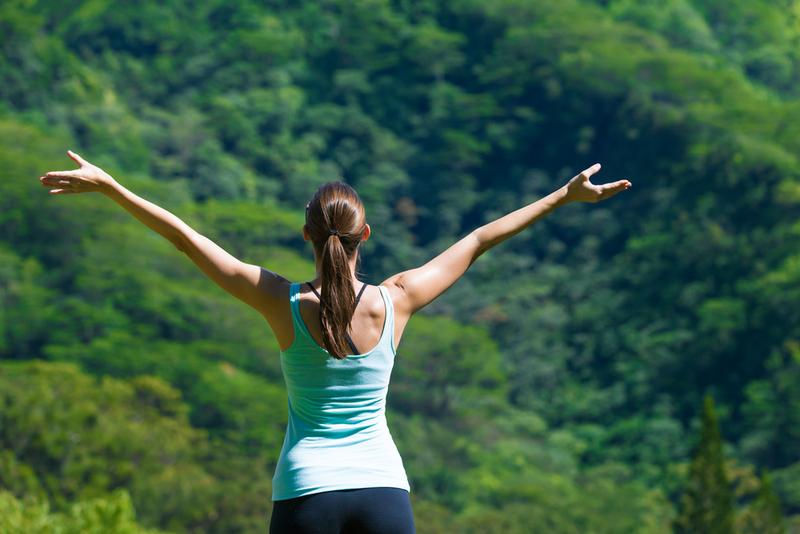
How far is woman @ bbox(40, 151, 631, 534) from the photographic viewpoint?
222 cm

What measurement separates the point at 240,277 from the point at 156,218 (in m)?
0.17

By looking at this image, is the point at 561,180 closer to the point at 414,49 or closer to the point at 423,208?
the point at 423,208

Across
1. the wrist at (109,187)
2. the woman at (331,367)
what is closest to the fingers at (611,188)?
the woman at (331,367)

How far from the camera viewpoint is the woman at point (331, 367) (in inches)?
87.6

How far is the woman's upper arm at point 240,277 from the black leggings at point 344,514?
30cm

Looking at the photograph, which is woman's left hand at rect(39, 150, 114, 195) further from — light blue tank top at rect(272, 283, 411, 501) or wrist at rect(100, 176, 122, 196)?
light blue tank top at rect(272, 283, 411, 501)

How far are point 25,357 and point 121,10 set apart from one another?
794 inches

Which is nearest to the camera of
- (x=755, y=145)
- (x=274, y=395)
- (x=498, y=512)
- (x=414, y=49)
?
(x=498, y=512)

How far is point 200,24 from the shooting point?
5000cm

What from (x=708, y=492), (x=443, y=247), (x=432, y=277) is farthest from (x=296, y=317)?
(x=443, y=247)

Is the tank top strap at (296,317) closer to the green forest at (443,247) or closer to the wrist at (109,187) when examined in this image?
the wrist at (109,187)

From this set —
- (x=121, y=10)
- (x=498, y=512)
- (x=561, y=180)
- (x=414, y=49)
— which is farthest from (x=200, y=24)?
(x=498, y=512)

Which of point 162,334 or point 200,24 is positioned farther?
point 200,24

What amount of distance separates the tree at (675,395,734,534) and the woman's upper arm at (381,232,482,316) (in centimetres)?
1807
